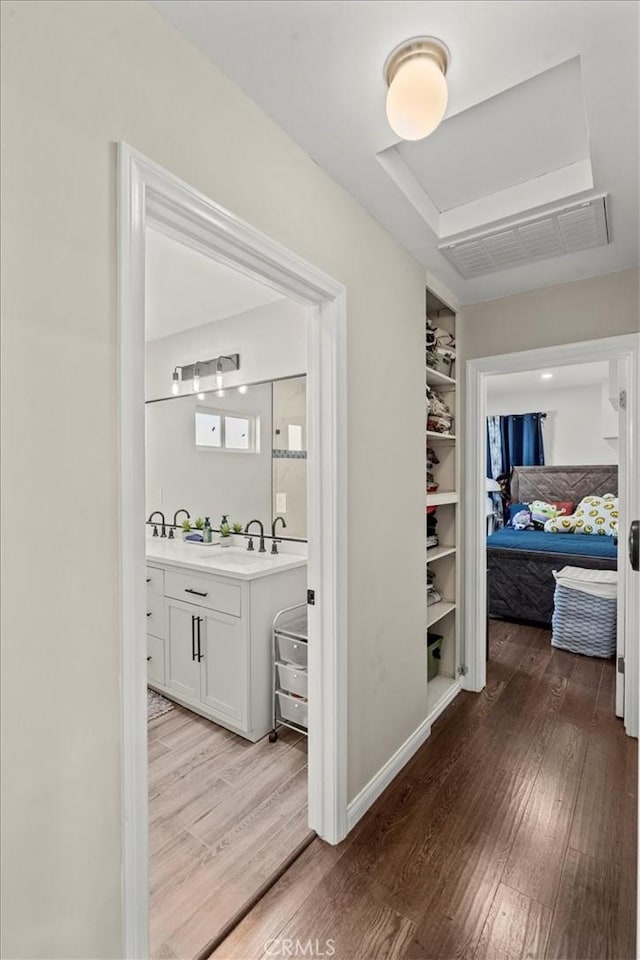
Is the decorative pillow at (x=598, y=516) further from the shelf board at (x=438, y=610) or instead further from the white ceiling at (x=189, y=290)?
the white ceiling at (x=189, y=290)

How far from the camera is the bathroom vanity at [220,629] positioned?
234 cm

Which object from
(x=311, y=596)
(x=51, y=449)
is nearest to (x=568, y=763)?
(x=311, y=596)

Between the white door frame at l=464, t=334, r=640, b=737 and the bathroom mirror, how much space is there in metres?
1.06

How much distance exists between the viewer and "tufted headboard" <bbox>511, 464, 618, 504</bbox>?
5816mm

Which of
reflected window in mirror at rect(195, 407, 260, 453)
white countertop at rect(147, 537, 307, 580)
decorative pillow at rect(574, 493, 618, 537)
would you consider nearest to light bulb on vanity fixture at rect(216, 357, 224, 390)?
reflected window in mirror at rect(195, 407, 260, 453)

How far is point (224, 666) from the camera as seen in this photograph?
243 centimetres

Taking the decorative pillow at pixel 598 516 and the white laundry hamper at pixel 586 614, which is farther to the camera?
the decorative pillow at pixel 598 516

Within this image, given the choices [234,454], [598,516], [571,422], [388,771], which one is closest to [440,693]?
[388,771]

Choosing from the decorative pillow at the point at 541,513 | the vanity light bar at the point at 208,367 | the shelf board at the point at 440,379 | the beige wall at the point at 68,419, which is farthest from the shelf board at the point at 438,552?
the decorative pillow at the point at 541,513

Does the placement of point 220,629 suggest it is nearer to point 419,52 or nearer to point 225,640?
point 225,640

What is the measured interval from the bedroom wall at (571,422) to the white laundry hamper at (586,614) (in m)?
3.06

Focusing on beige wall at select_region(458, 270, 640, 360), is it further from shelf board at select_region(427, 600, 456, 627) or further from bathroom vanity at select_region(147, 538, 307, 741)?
bathroom vanity at select_region(147, 538, 307, 741)

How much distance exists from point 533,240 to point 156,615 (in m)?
2.85

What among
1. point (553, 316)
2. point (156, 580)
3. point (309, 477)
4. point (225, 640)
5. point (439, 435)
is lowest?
point (225, 640)
